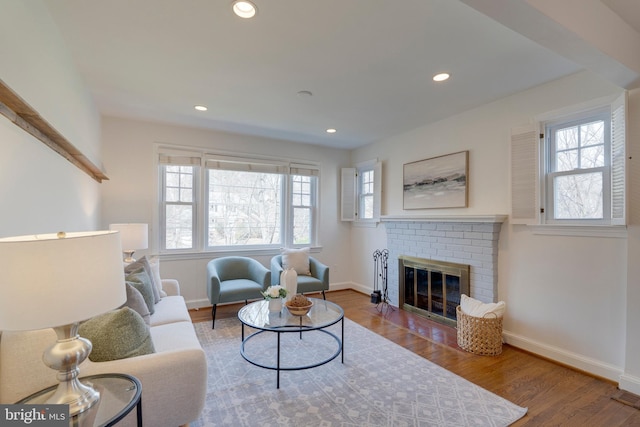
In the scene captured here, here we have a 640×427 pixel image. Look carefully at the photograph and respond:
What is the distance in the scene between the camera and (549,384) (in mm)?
2369

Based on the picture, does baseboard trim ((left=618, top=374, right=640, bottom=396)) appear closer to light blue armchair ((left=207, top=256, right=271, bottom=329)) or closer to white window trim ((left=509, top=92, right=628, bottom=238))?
white window trim ((left=509, top=92, right=628, bottom=238))

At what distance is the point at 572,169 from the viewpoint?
8.89 feet

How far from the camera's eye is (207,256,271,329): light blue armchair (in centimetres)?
348

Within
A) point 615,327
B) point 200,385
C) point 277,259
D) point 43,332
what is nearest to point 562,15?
point 615,327

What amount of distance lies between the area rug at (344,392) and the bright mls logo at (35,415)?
1.07 m

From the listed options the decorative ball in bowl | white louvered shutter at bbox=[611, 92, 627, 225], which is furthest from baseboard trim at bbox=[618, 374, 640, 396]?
the decorative ball in bowl

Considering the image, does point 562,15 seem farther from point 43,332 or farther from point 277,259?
point 277,259

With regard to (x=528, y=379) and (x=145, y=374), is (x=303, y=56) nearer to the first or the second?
(x=145, y=374)

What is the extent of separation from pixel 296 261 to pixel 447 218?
2148 mm

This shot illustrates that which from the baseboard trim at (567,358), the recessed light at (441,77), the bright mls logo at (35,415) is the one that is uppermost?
the recessed light at (441,77)

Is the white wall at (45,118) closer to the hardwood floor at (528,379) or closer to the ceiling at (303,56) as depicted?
the ceiling at (303,56)

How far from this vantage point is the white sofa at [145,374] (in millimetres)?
1238

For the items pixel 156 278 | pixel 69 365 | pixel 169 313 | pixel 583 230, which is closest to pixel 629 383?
pixel 583 230

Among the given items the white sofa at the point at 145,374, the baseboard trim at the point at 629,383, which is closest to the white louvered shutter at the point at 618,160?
the baseboard trim at the point at 629,383
